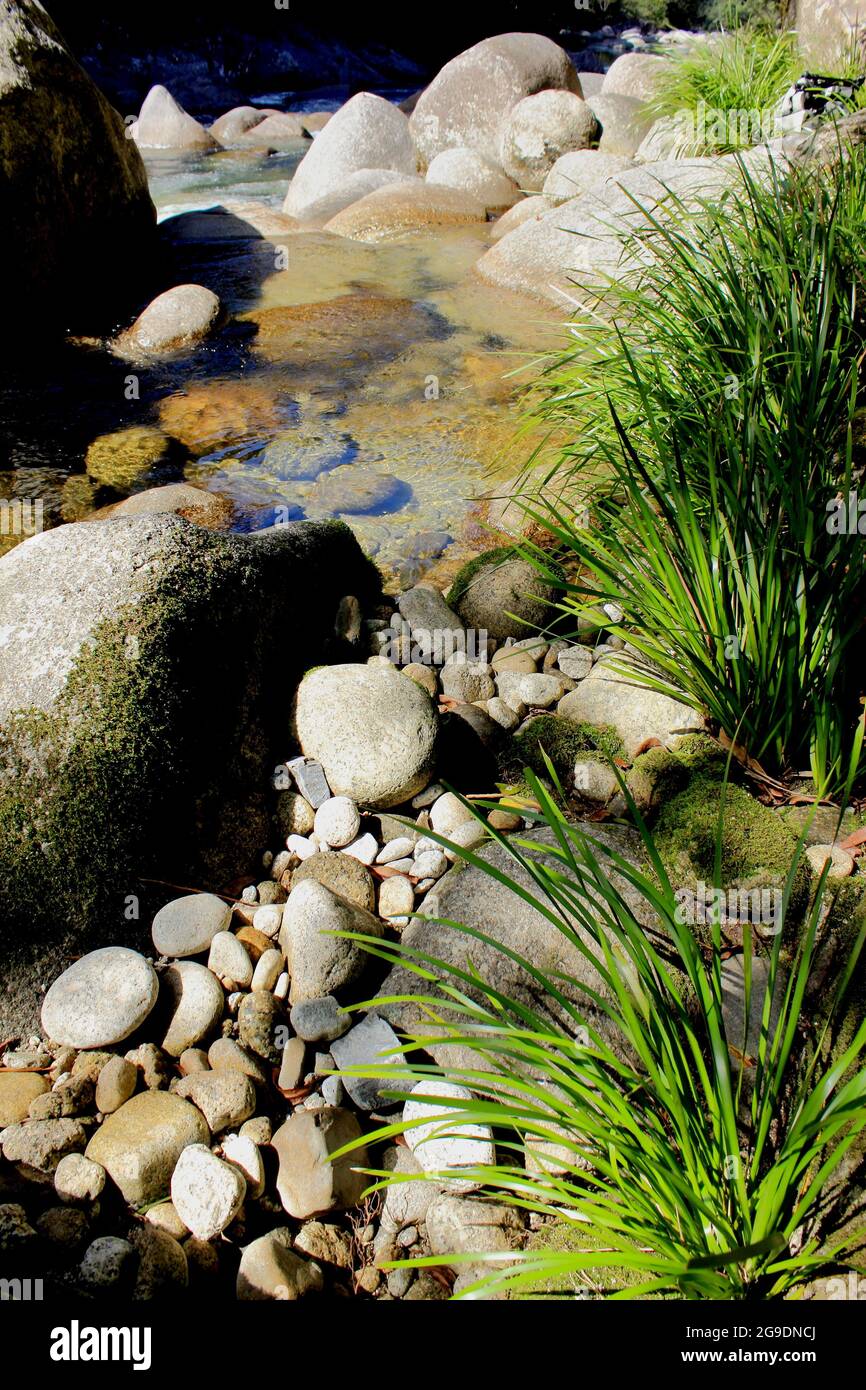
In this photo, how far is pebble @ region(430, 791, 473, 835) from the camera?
9.71ft

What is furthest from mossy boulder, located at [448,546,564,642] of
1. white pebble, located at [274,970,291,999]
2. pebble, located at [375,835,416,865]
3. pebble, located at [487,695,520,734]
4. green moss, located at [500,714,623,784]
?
white pebble, located at [274,970,291,999]

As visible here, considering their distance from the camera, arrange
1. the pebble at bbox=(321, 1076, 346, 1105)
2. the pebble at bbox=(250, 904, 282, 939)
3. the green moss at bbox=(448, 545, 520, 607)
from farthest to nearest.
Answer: the green moss at bbox=(448, 545, 520, 607), the pebble at bbox=(250, 904, 282, 939), the pebble at bbox=(321, 1076, 346, 1105)

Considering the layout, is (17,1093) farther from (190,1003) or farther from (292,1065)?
(292,1065)

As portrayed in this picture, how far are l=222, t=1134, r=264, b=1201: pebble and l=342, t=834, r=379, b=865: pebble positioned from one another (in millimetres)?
968

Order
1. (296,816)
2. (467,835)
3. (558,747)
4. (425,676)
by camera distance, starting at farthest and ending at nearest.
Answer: (425,676) → (558,747) → (296,816) → (467,835)

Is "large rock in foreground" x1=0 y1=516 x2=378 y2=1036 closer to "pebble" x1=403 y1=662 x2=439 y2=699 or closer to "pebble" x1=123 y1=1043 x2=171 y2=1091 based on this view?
"pebble" x1=123 y1=1043 x2=171 y2=1091

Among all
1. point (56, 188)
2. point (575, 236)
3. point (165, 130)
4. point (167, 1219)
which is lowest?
point (167, 1219)

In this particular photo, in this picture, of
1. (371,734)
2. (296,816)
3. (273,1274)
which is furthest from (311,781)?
(273,1274)

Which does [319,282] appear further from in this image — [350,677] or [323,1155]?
[323,1155]

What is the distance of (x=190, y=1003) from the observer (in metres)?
2.46

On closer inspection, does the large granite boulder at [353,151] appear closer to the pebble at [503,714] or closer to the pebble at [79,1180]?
the pebble at [503,714]

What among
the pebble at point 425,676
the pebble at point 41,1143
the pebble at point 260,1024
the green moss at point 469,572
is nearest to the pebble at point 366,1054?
the pebble at point 260,1024

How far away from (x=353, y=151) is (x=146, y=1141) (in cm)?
1376
